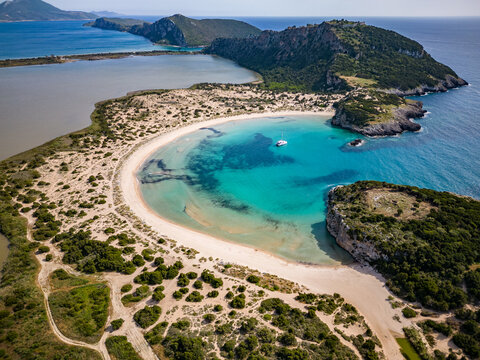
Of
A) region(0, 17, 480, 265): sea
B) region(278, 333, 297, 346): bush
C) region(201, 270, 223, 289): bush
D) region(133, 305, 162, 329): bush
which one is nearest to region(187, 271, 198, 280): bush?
region(201, 270, 223, 289): bush

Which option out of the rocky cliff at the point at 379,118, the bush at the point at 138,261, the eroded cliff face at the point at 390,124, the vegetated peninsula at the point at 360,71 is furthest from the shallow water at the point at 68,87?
the eroded cliff face at the point at 390,124

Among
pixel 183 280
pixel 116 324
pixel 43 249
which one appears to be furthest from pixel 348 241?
pixel 43 249

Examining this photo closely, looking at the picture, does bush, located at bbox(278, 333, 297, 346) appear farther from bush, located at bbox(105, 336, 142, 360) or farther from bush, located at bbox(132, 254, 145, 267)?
bush, located at bbox(132, 254, 145, 267)

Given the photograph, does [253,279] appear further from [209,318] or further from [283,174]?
[283,174]

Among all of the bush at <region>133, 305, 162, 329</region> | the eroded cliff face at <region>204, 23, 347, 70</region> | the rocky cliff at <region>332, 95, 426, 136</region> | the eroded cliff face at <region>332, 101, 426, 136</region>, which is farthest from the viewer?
the eroded cliff face at <region>204, 23, 347, 70</region>

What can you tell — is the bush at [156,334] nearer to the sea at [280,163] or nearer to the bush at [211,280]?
Result: the bush at [211,280]
